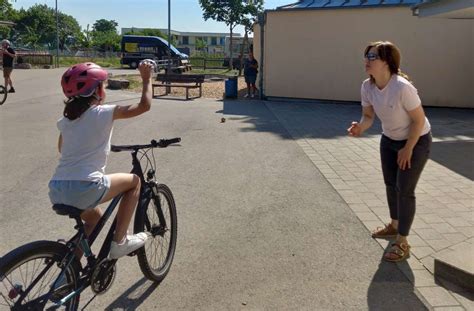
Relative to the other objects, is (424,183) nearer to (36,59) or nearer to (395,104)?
(395,104)

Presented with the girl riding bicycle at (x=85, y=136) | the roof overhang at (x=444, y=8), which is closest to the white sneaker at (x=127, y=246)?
the girl riding bicycle at (x=85, y=136)

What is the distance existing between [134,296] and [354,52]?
13.7 metres

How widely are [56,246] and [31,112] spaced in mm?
11500

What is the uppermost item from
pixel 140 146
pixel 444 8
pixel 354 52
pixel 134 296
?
pixel 444 8

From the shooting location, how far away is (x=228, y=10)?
36.5 m

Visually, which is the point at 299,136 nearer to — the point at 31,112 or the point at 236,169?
the point at 236,169

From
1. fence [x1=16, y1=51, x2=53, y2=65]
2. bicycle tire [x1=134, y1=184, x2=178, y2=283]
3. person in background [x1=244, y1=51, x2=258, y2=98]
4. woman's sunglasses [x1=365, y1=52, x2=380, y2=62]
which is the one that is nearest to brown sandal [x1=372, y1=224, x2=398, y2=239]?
woman's sunglasses [x1=365, y1=52, x2=380, y2=62]

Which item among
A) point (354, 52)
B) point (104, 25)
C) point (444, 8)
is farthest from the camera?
point (104, 25)

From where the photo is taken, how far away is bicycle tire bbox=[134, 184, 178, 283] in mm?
3527

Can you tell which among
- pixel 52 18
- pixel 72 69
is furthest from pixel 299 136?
pixel 52 18

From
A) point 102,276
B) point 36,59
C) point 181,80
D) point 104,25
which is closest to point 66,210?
point 102,276

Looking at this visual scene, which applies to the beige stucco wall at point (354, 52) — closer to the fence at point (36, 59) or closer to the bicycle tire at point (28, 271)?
the bicycle tire at point (28, 271)

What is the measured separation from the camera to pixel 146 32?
99875 mm

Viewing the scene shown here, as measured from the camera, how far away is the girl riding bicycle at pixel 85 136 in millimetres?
2861
